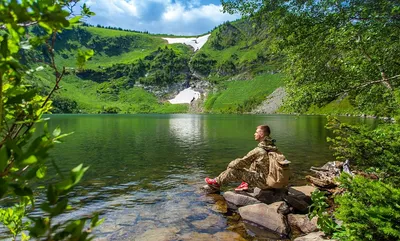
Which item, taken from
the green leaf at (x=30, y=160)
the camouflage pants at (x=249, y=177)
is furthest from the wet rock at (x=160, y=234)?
the green leaf at (x=30, y=160)

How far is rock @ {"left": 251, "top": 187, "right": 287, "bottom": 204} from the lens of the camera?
1246cm

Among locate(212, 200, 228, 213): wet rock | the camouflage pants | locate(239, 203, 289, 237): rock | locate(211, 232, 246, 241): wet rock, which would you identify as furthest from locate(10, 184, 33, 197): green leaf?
locate(212, 200, 228, 213): wet rock

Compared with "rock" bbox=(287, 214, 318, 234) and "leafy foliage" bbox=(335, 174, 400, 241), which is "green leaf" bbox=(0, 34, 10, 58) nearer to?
"leafy foliage" bbox=(335, 174, 400, 241)

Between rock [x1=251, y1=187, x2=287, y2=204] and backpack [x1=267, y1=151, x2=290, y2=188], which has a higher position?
backpack [x1=267, y1=151, x2=290, y2=188]

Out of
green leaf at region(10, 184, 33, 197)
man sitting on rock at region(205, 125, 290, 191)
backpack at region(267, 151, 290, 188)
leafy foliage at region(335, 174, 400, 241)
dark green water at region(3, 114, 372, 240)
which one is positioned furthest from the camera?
man sitting on rock at region(205, 125, 290, 191)

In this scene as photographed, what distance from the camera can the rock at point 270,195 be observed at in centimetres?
1246

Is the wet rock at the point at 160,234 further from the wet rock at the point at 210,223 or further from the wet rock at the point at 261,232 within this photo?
the wet rock at the point at 261,232

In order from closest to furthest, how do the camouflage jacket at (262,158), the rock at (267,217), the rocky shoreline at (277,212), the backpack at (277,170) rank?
the rocky shoreline at (277,212) < the rock at (267,217) < the backpack at (277,170) < the camouflage jacket at (262,158)

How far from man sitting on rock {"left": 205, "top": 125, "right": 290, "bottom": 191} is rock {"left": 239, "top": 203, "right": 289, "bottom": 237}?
123 centimetres

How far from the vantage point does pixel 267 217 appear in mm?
10594

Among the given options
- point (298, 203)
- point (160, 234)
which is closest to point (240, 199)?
point (298, 203)

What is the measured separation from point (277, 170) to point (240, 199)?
87.1 inches

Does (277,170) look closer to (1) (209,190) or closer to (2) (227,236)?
(2) (227,236)

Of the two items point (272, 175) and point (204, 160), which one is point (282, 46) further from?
point (204, 160)
